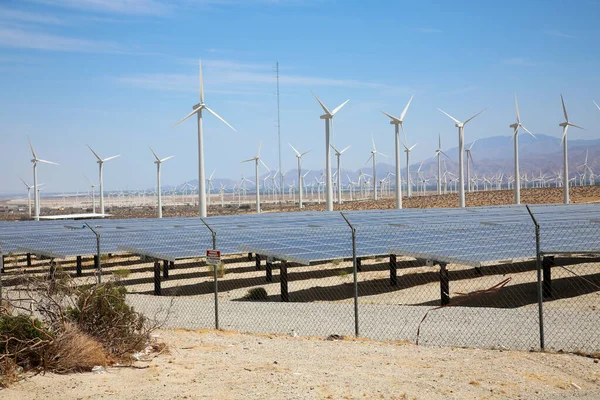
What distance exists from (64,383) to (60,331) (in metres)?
1.31

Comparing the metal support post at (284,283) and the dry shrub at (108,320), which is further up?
the dry shrub at (108,320)

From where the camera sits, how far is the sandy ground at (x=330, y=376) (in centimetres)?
972

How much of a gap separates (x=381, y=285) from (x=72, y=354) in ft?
49.4

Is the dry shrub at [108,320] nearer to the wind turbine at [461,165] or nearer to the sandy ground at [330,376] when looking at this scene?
the sandy ground at [330,376]

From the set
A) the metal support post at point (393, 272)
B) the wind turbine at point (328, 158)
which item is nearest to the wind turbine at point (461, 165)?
the wind turbine at point (328, 158)

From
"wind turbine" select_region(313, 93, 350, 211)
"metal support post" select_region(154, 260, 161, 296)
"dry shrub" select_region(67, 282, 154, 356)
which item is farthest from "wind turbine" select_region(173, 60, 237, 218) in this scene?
"dry shrub" select_region(67, 282, 154, 356)

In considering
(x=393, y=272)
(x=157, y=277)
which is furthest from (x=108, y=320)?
(x=393, y=272)

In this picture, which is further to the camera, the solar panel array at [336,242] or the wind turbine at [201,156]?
the wind turbine at [201,156]

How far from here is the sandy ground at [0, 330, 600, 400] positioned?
972 centimetres

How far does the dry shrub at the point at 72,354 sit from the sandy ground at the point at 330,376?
243 millimetres

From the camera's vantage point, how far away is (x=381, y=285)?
80.3 feet

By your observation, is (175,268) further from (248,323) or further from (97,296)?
(97,296)

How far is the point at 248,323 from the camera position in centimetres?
1733

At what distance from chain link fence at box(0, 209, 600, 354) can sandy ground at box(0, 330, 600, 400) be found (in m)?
1.23
